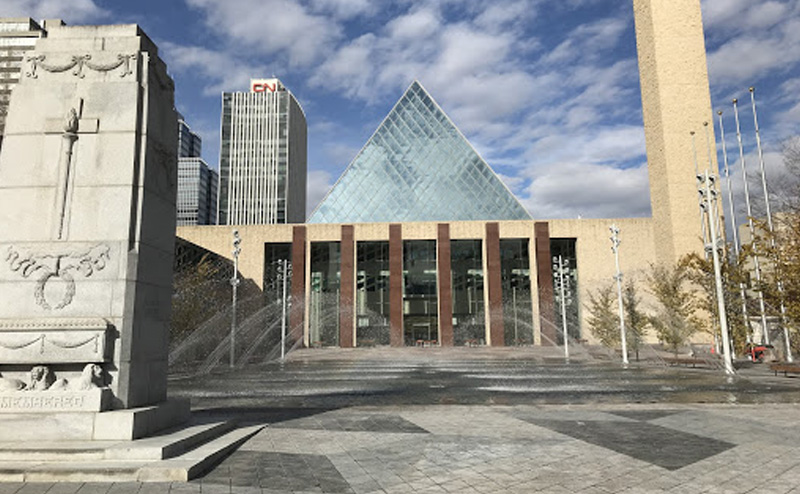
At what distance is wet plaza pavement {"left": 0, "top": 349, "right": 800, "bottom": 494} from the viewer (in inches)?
206

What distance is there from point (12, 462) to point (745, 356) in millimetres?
37343

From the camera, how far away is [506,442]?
7.22 metres

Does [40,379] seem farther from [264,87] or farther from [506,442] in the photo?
[264,87]

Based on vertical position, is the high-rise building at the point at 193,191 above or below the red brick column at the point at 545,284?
above

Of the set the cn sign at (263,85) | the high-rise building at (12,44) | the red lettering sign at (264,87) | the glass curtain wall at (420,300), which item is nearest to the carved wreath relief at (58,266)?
the glass curtain wall at (420,300)

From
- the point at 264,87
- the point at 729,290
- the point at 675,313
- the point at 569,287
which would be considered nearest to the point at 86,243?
the point at 729,290

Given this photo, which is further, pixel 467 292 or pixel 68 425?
pixel 467 292

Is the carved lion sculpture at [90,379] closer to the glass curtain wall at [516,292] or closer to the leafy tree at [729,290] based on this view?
the leafy tree at [729,290]

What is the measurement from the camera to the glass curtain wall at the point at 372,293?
47.6 metres

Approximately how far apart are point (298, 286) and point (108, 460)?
1683 inches

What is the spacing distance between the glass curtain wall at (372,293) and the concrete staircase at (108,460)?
4157cm

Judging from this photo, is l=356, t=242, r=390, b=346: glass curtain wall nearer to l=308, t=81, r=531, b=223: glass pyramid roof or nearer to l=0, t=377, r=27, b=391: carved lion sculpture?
l=308, t=81, r=531, b=223: glass pyramid roof

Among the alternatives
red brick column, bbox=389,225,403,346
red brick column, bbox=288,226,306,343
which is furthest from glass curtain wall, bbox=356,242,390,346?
red brick column, bbox=288,226,306,343

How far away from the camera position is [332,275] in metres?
48.4
